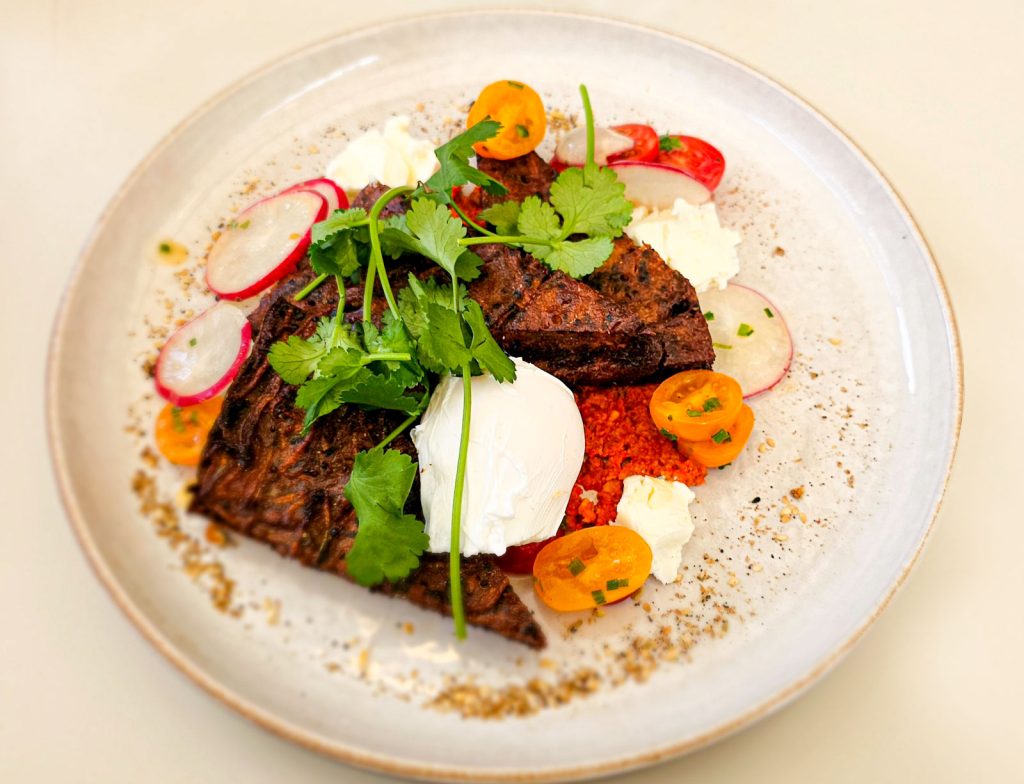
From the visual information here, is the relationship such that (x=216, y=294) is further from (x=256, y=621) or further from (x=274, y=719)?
(x=274, y=719)

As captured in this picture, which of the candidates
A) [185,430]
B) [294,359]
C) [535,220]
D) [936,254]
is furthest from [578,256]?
[936,254]

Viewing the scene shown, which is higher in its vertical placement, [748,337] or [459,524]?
[748,337]

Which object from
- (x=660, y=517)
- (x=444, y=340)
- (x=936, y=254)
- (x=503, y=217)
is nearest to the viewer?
(x=444, y=340)

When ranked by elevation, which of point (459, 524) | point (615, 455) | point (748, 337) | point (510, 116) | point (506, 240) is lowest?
point (459, 524)

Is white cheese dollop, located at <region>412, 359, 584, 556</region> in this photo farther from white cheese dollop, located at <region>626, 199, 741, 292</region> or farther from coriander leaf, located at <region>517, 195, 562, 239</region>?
white cheese dollop, located at <region>626, 199, 741, 292</region>

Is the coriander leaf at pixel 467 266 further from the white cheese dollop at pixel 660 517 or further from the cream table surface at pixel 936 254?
the cream table surface at pixel 936 254

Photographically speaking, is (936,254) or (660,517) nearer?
(660,517)

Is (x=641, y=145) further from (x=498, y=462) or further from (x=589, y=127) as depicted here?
(x=498, y=462)

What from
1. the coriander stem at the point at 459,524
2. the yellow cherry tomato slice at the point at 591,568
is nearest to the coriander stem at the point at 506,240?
the coriander stem at the point at 459,524

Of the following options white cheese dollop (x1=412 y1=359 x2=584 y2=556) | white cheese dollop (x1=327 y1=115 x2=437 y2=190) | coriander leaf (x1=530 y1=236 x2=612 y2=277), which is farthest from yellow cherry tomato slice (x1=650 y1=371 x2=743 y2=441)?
white cheese dollop (x1=327 y1=115 x2=437 y2=190)
